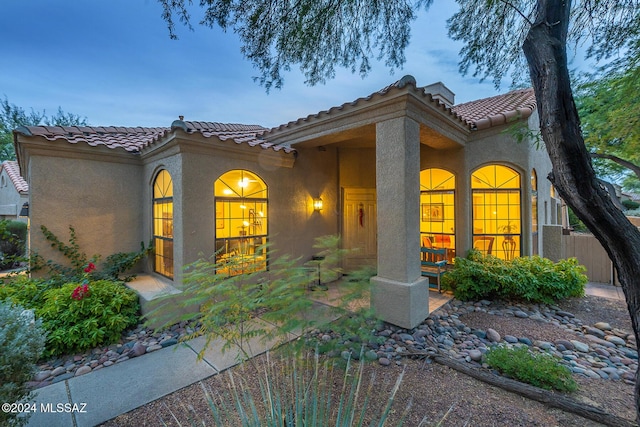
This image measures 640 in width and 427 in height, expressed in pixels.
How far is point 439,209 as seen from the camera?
8.14 metres

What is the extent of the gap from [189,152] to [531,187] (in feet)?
31.3

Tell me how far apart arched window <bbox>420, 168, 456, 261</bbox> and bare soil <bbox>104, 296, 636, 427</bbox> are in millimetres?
4676

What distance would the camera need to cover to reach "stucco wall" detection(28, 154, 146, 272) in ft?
19.7

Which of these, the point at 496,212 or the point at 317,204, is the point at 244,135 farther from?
the point at 496,212

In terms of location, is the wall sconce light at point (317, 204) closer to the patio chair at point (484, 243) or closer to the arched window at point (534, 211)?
the patio chair at point (484, 243)

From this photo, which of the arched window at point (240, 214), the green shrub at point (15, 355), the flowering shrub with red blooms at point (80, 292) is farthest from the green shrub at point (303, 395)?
the flowering shrub with red blooms at point (80, 292)

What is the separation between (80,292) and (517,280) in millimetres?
9310

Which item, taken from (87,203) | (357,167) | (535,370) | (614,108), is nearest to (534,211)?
(614,108)

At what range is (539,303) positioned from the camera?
618 cm

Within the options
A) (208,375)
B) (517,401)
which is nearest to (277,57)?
(208,375)

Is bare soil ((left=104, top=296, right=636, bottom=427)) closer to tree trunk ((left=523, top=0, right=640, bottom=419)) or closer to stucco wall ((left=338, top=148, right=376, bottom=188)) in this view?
tree trunk ((left=523, top=0, right=640, bottom=419))

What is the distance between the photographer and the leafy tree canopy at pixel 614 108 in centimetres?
449

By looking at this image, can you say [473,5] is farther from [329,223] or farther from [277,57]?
[329,223]

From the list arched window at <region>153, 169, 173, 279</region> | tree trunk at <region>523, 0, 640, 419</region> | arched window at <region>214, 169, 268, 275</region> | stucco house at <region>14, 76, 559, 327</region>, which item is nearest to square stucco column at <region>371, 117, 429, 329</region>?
stucco house at <region>14, 76, 559, 327</region>
